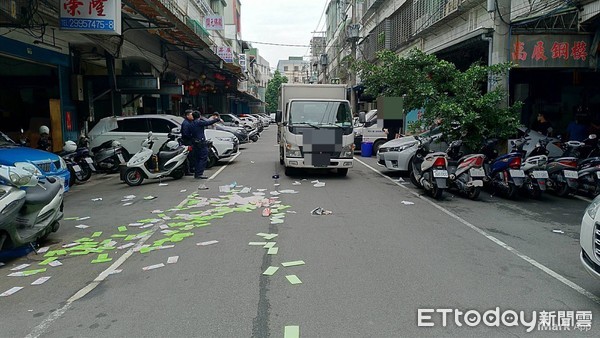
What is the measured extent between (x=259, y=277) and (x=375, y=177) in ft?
29.1

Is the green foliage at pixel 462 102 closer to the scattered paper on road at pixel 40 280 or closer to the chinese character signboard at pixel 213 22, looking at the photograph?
the scattered paper on road at pixel 40 280

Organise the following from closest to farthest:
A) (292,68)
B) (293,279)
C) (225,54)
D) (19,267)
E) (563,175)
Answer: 1. (293,279)
2. (19,267)
3. (563,175)
4. (225,54)
5. (292,68)

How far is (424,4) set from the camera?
20984mm

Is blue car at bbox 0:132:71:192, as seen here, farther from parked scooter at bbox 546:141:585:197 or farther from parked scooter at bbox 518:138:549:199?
parked scooter at bbox 546:141:585:197

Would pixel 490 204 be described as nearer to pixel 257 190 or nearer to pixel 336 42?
pixel 257 190

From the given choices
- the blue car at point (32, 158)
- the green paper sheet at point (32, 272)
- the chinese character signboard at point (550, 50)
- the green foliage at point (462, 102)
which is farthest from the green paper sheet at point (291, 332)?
the chinese character signboard at point (550, 50)

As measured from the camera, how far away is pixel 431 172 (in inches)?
400

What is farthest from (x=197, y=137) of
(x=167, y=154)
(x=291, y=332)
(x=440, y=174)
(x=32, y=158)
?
(x=291, y=332)

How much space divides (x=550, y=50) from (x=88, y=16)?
12.4m

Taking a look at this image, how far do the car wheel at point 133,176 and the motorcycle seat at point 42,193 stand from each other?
5.40 m

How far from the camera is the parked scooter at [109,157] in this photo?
47.3 ft

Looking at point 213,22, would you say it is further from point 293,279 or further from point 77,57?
point 293,279

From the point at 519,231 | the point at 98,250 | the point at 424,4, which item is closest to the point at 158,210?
the point at 98,250

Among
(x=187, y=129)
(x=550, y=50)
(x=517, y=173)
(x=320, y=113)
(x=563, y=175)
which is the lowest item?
(x=563, y=175)
